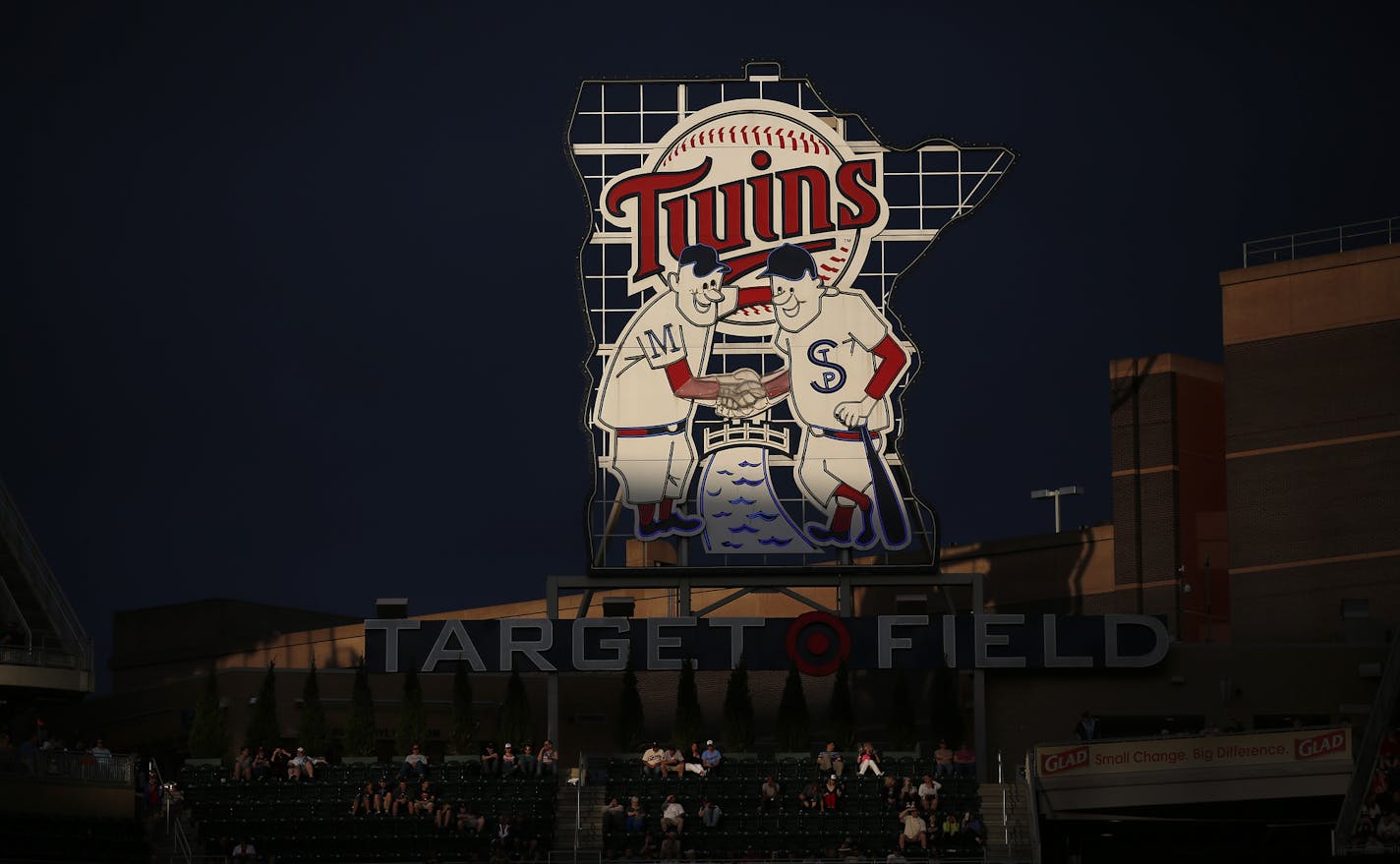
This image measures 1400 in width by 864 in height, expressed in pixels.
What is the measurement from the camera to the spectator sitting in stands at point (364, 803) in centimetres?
4434

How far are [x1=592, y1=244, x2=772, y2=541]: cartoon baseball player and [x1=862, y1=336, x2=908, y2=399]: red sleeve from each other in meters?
2.60

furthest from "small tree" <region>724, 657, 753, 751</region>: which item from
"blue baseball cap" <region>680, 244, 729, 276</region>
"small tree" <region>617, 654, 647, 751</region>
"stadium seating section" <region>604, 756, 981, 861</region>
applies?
"blue baseball cap" <region>680, 244, 729, 276</region>

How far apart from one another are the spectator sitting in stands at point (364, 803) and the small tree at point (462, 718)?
357cm

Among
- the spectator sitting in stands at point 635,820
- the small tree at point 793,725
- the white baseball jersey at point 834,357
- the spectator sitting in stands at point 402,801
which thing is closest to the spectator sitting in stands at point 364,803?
the spectator sitting in stands at point 402,801

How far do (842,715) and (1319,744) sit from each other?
10812 mm

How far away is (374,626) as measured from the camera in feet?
163

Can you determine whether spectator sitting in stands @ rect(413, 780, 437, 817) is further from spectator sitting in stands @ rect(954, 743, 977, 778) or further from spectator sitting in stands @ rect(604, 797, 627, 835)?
spectator sitting in stands @ rect(954, 743, 977, 778)

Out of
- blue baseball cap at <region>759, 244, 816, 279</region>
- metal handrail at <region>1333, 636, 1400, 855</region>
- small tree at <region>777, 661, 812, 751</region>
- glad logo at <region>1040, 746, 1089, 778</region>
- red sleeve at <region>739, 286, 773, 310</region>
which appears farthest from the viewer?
blue baseball cap at <region>759, 244, 816, 279</region>

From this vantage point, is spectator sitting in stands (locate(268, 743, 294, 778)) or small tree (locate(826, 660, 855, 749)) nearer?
spectator sitting in stands (locate(268, 743, 294, 778))

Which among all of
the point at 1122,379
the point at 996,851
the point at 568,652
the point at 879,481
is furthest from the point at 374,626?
the point at 1122,379

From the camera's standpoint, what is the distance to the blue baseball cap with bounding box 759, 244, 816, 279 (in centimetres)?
5038

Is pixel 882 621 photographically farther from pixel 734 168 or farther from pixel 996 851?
pixel 734 168

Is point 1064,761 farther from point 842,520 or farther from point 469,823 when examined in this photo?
point 469,823

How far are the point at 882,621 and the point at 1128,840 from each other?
7264 mm
